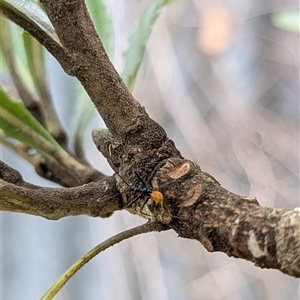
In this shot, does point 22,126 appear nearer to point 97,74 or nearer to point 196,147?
point 97,74

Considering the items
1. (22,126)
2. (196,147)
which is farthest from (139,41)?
(196,147)

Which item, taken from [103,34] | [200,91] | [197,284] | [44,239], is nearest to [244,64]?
[200,91]

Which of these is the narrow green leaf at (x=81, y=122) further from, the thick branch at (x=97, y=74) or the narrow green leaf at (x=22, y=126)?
the thick branch at (x=97, y=74)

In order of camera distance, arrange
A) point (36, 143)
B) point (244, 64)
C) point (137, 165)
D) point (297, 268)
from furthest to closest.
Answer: point (244, 64)
point (36, 143)
point (137, 165)
point (297, 268)

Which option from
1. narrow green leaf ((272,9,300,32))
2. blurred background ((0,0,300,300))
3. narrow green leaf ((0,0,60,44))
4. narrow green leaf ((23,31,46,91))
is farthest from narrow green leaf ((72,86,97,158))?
blurred background ((0,0,300,300))

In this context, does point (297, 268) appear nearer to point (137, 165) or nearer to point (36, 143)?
point (137, 165)

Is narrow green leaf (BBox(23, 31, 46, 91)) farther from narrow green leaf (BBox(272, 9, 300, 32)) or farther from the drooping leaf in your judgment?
narrow green leaf (BBox(272, 9, 300, 32))
